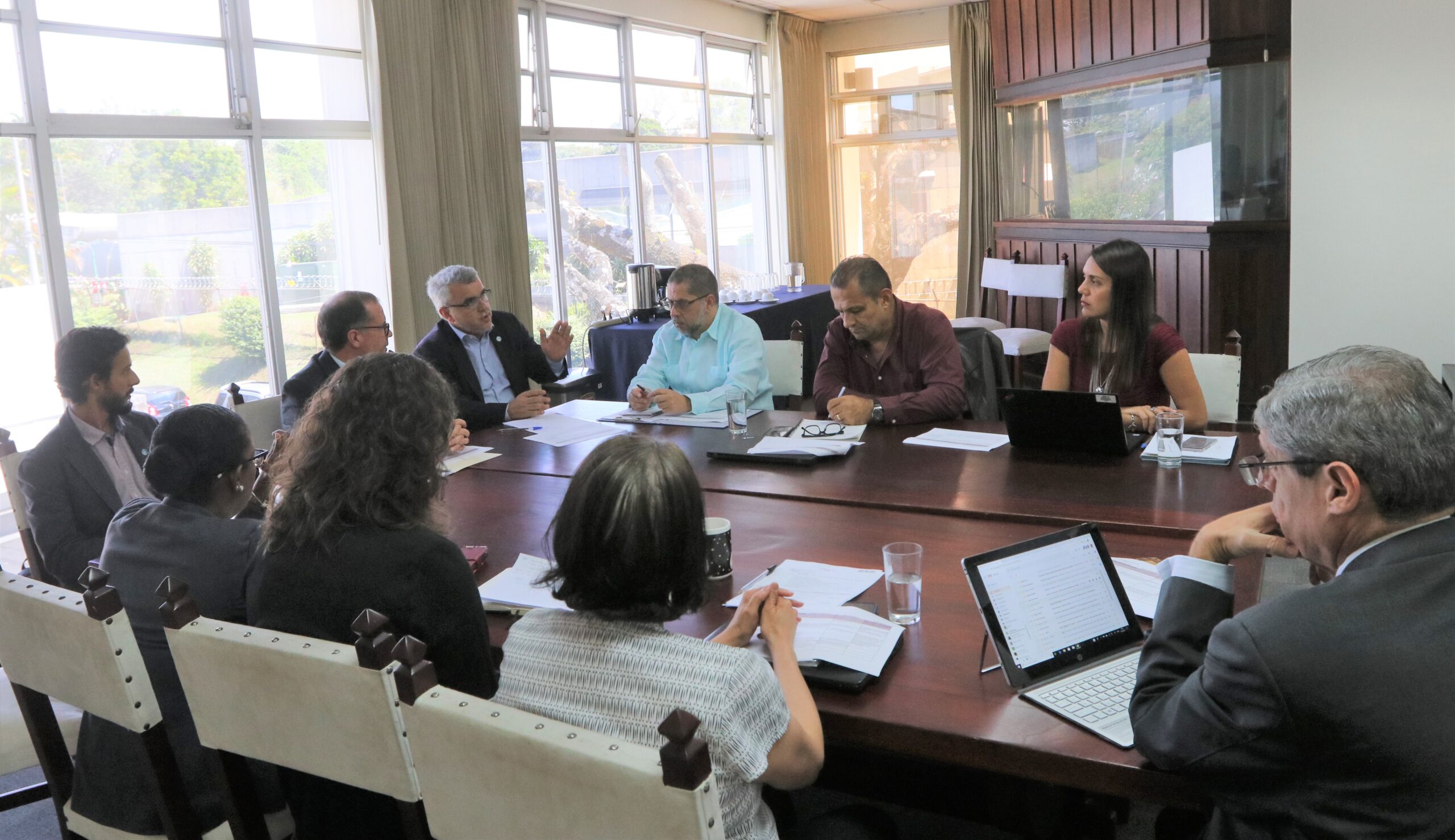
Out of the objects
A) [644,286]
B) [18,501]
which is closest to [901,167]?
[644,286]

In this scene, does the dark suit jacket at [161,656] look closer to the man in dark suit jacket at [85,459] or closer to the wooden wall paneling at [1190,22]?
the man in dark suit jacket at [85,459]

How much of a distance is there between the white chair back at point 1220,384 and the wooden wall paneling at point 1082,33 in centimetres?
427

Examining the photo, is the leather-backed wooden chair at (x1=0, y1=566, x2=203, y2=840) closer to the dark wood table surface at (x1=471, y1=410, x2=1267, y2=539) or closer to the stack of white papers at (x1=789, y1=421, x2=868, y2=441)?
the dark wood table surface at (x1=471, y1=410, x2=1267, y2=539)

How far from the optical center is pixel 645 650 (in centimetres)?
127

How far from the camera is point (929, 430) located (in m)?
3.11

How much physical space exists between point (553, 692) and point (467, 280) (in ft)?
9.55

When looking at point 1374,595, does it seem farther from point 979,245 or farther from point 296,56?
point 979,245

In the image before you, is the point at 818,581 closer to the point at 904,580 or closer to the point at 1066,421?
the point at 904,580

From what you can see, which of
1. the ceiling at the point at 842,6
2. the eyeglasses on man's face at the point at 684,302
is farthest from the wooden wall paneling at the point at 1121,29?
the eyeglasses on man's face at the point at 684,302

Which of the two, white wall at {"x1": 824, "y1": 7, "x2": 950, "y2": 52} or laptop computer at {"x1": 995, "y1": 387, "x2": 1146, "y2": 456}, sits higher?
white wall at {"x1": 824, "y1": 7, "x2": 950, "y2": 52}

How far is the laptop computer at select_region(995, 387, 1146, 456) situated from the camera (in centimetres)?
263

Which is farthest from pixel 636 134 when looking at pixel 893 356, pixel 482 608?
pixel 482 608

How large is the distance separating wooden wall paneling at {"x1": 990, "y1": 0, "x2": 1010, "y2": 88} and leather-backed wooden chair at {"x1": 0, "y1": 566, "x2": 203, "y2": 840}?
758cm

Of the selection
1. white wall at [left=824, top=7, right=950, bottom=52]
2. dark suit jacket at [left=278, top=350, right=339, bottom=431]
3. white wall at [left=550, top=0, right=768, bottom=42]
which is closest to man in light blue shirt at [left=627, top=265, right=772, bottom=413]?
dark suit jacket at [left=278, top=350, right=339, bottom=431]
